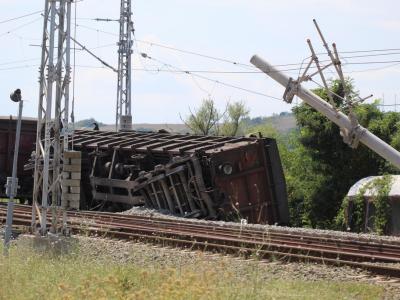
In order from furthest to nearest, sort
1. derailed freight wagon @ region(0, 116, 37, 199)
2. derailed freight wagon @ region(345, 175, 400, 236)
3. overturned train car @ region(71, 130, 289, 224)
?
derailed freight wagon @ region(0, 116, 37, 199) → derailed freight wagon @ region(345, 175, 400, 236) → overturned train car @ region(71, 130, 289, 224)

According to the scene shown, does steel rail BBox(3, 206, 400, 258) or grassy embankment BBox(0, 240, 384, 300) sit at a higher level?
grassy embankment BBox(0, 240, 384, 300)

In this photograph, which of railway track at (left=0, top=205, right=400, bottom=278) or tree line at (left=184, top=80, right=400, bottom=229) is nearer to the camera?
railway track at (left=0, top=205, right=400, bottom=278)

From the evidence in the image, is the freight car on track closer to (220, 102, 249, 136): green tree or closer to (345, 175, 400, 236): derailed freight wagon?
(345, 175, 400, 236): derailed freight wagon

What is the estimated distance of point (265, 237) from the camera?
14.5m

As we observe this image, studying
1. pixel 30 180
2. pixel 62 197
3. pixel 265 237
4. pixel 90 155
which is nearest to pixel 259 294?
pixel 62 197

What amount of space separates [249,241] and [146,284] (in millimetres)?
5377

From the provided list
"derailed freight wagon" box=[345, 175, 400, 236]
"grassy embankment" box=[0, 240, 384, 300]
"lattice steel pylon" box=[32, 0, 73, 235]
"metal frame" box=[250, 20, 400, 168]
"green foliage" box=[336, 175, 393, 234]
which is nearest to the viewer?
"grassy embankment" box=[0, 240, 384, 300]

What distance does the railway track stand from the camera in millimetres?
11711

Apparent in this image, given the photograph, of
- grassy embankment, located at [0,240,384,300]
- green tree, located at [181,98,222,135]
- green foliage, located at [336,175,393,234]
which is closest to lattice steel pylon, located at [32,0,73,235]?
grassy embankment, located at [0,240,384,300]

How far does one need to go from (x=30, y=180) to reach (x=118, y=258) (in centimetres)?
1612

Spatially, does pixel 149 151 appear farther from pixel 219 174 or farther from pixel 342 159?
pixel 342 159

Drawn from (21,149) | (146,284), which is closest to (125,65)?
(21,149)

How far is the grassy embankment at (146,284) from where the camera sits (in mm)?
7145

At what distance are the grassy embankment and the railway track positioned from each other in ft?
5.46
